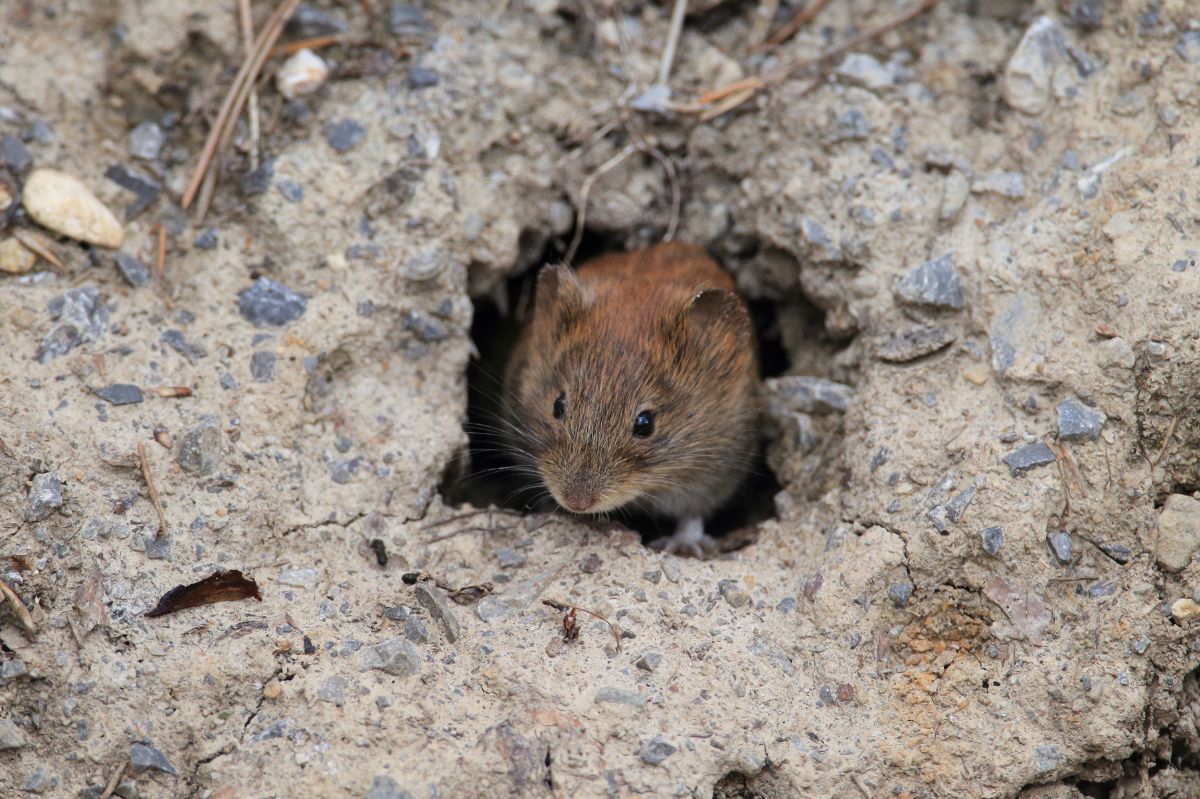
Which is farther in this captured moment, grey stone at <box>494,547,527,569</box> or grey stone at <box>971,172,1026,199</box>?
grey stone at <box>971,172,1026,199</box>

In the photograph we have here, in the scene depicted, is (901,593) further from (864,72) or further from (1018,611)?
(864,72)

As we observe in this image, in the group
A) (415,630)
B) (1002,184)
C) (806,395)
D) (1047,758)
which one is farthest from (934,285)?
(415,630)

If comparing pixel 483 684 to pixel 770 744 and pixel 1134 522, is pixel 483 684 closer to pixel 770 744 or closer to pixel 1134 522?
pixel 770 744

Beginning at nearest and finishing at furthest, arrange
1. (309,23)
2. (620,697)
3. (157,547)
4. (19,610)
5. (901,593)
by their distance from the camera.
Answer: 1. (19,610)
2. (620,697)
3. (157,547)
4. (901,593)
5. (309,23)

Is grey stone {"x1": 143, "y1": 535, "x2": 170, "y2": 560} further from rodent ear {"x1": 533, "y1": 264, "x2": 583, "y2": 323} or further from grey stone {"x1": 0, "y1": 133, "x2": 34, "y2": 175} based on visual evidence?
rodent ear {"x1": 533, "y1": 264, "x2": 583, "y2": 323}

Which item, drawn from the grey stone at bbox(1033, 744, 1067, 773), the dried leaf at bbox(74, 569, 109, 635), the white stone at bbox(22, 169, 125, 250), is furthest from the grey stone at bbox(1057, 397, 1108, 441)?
the white stone at bbox(22, 169, 125, 250)

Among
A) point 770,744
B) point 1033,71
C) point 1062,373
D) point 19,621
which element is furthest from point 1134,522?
point 19,621
